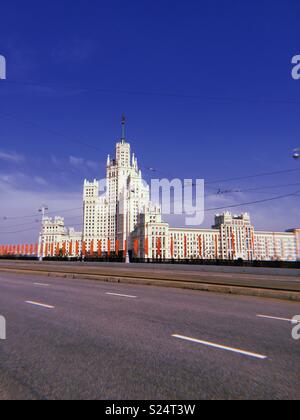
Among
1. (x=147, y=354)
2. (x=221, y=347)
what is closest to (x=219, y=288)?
(x=221, y=347)

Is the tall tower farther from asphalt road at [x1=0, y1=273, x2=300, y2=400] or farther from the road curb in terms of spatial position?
asphalt road at [x1=0, y1=273, x2=300, y2=400]

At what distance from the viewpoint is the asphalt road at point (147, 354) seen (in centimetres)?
425

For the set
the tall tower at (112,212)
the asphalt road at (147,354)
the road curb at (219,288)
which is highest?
the tall tower at (112,212)

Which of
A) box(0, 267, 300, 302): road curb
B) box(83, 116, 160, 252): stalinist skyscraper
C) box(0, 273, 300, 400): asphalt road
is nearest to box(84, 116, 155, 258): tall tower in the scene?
box(83, 116, 160, 252): stalinist skyscraper

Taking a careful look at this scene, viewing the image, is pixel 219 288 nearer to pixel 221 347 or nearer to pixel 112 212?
pixel 221 347

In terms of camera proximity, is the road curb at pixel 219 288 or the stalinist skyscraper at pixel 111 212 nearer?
the road curb at pixel 219 288

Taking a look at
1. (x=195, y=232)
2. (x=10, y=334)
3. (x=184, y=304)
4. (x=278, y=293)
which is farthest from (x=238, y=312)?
(x=195, y=232)

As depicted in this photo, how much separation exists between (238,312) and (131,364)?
18.4 feet

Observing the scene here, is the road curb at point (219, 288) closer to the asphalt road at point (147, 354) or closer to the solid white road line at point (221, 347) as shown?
the asphalt road at point (147, 354)

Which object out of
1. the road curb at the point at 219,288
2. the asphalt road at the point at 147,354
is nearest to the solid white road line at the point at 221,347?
the asphalt road at the point at 147,354

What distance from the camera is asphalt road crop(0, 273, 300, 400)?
4.25 meters

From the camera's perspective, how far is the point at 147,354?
5.67 m

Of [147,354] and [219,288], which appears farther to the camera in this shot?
[219,288]
